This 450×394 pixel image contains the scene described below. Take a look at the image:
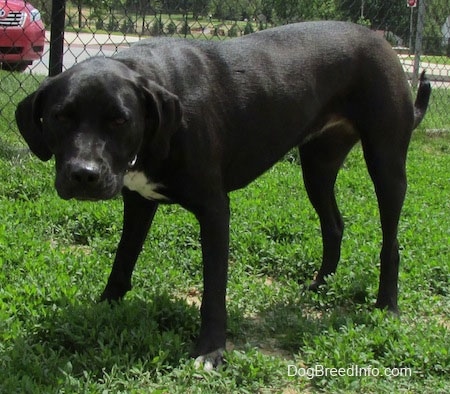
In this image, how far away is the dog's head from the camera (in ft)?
A: 8.98

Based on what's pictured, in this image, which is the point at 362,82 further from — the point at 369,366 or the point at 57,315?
the point at 57,315

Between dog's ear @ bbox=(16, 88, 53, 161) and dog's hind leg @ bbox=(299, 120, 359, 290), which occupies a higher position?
dog's ear @ bbox=(16, 88, 53, 161)

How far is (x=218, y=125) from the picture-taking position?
3.27 meters

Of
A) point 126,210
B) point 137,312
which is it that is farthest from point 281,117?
point 137,312

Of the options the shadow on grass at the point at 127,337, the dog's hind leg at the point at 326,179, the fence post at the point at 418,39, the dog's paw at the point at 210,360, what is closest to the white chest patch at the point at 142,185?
the shadow on grass at the point at 127,337

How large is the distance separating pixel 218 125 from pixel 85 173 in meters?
0.77

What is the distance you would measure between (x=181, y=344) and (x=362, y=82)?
1.53 m

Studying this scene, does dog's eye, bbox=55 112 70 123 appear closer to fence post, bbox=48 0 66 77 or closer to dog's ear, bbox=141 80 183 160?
dog's ear, bbox=141 80 183 160

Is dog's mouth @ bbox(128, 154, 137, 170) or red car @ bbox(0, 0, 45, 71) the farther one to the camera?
red car @ bbox(0, 0, 45, 71)

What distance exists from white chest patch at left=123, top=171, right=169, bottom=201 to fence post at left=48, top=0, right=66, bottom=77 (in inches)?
103

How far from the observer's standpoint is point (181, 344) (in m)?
3.15

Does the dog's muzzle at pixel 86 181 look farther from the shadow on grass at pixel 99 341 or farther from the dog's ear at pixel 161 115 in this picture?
the shadow on grass at pixel 99 341

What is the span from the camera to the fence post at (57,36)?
5.60 meters

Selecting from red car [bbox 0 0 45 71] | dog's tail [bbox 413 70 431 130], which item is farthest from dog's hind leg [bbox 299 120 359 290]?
red car [bbox 0 0 45 71]
